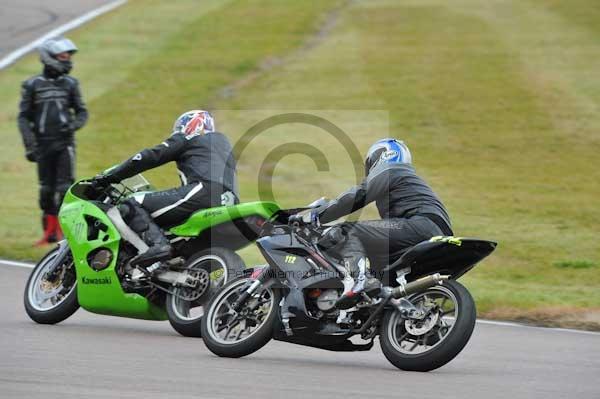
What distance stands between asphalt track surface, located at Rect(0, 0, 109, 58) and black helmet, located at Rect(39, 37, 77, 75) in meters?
14.3

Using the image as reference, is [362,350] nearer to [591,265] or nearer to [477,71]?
[591,265]

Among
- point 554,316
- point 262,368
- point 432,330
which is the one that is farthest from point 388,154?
point 554,316

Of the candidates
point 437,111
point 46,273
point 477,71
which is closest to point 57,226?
point 46,273

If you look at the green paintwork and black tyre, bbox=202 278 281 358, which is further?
the green paintwork

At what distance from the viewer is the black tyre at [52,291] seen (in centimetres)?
993

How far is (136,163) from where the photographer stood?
9914 mm

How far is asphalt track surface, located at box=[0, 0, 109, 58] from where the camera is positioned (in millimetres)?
28397

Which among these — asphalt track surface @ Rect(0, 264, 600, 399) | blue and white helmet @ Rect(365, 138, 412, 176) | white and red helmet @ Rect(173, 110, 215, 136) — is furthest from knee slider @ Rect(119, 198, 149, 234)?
blue and white helmet @ Rect(365, 138, 412, 176)

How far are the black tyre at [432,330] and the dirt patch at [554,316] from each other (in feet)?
9.28

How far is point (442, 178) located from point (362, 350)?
1122cm

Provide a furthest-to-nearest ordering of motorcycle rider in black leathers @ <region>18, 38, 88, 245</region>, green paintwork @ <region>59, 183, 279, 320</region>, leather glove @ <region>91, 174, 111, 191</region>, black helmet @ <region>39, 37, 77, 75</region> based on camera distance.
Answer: motorcycle rider in black leathers @ <region>18, 38, 88, 245</region> → black helmet @ <region>39, 37, 77, 75</region> → leather glove @ <region>91, 174, 111, 191</region> → green paintwork @ <region>59, 183, 279, 320</region>

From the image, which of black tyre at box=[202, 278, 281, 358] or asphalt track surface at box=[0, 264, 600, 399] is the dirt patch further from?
black tyre at box=[202, 278, 281, 358]

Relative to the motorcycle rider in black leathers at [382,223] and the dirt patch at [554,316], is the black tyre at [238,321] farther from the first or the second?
the dirt patch at [554,316]

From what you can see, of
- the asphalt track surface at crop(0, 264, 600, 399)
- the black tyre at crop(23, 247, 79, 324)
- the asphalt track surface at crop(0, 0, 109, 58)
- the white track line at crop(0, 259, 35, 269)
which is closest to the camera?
the asphalt track surface at crop(0, 264, 600, 399)
